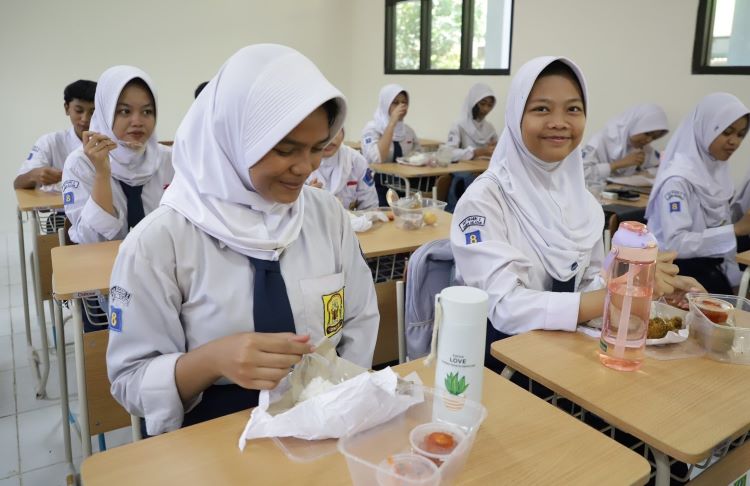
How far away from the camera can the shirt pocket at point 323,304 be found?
1189 mm

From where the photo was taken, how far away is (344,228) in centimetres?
135

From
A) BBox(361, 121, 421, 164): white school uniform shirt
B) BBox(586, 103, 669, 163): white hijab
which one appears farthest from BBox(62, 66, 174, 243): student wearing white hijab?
BBox(586, 103, 669, 163): white hijab

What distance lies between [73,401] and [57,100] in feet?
14.2

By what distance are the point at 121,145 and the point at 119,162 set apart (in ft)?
0.25

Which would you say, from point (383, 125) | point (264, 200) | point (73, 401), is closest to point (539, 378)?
point (264, 200)

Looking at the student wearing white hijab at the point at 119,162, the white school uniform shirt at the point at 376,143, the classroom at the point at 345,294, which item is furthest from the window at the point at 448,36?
the student wearing white hijab at the point at 119,162

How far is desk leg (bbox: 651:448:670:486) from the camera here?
1.02m

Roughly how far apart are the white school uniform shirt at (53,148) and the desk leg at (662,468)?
373 cm

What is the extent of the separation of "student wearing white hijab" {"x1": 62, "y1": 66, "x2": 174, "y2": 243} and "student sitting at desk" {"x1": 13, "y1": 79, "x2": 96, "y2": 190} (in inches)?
40.0

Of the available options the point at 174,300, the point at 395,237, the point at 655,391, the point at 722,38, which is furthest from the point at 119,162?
the point at 722,38

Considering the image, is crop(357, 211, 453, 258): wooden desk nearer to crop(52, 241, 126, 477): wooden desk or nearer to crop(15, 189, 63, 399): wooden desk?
crop(52, 241, 126, 477): wooden desk

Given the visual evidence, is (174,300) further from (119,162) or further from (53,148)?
(53,148)

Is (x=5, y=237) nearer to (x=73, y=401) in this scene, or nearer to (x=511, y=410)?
(x=73, y=401)

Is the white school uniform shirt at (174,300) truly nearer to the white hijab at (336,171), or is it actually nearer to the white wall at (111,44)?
the white hijab at (336,171)
